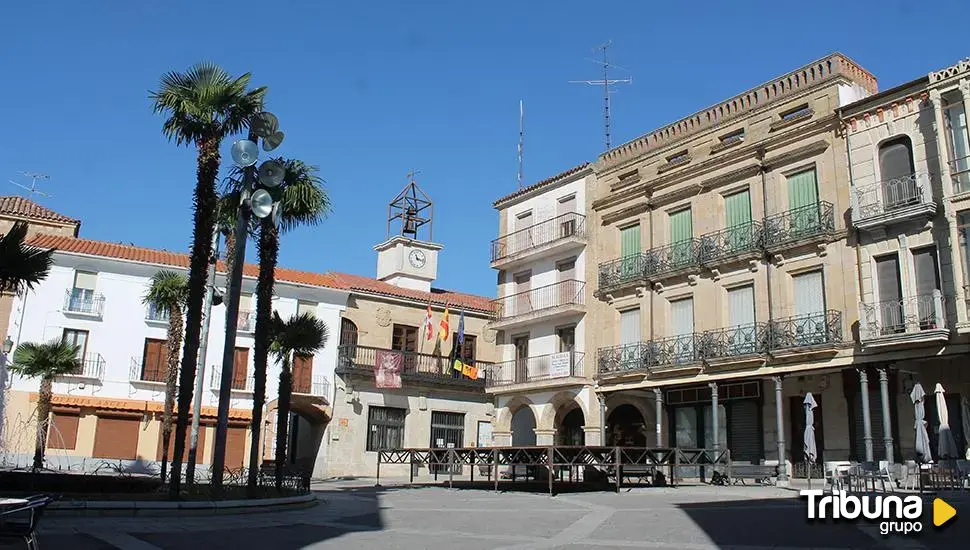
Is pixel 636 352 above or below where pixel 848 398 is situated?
above

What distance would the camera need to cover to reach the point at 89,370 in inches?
1380

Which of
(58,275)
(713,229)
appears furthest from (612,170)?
(58,275)

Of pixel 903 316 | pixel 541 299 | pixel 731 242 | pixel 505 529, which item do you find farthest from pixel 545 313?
pixel 505 529

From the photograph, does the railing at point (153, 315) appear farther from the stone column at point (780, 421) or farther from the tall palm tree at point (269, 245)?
the stone column at point (780, 421)

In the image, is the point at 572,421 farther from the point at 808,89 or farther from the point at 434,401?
the point at 808,89

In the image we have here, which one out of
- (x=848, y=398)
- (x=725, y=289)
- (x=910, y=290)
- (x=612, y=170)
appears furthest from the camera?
(x=612, y=170)

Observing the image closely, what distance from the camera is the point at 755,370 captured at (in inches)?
1022

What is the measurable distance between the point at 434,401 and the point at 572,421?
812 centimetres

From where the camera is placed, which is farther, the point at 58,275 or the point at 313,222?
the point at 58,275

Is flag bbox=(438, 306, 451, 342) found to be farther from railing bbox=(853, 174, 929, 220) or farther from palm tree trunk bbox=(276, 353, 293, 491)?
railing bbox=(853, 174, 929, 220)

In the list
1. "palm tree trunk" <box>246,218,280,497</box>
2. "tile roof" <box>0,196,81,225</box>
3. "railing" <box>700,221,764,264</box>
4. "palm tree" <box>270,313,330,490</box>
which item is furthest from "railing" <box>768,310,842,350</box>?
"tile roof" <box>0,196,81,225</box>

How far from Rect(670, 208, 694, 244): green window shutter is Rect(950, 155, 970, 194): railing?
9272mm

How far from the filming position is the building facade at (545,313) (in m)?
33.1

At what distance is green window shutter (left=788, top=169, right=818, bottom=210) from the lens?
25688mm
